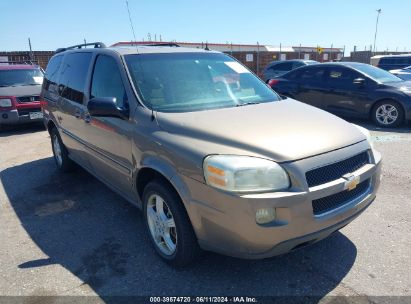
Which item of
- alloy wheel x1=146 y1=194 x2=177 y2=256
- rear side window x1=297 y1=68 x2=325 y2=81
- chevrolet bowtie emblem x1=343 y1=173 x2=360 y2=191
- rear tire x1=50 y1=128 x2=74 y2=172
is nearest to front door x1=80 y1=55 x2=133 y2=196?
alloy wheel x1=146 y1=194 x2=177 y2=256

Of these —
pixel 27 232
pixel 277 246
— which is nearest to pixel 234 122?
pixel 277 246

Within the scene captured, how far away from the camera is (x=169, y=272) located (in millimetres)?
3020

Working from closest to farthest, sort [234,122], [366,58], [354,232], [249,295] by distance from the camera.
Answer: [249,295] < [234,122] < [354,232] < [366,58]

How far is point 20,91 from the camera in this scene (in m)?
9.60

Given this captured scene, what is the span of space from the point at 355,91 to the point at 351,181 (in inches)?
256

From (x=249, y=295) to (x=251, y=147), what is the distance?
3.70 ft

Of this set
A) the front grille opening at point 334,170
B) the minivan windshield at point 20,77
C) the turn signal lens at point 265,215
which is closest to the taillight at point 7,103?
the minivan windshield at point 20,77

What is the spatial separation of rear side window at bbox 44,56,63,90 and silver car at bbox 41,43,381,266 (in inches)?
58.6

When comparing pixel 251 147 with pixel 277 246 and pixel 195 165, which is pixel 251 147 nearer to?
pixel 195 165

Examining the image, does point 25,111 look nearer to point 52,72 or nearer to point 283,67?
point 52,72

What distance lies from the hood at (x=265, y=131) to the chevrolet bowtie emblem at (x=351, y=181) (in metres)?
0.24

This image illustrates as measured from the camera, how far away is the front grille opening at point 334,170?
97.3 inches

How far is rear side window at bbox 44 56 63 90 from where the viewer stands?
548cm

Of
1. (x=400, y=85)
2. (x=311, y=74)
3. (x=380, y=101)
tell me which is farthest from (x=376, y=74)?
(x=311, y=74)
